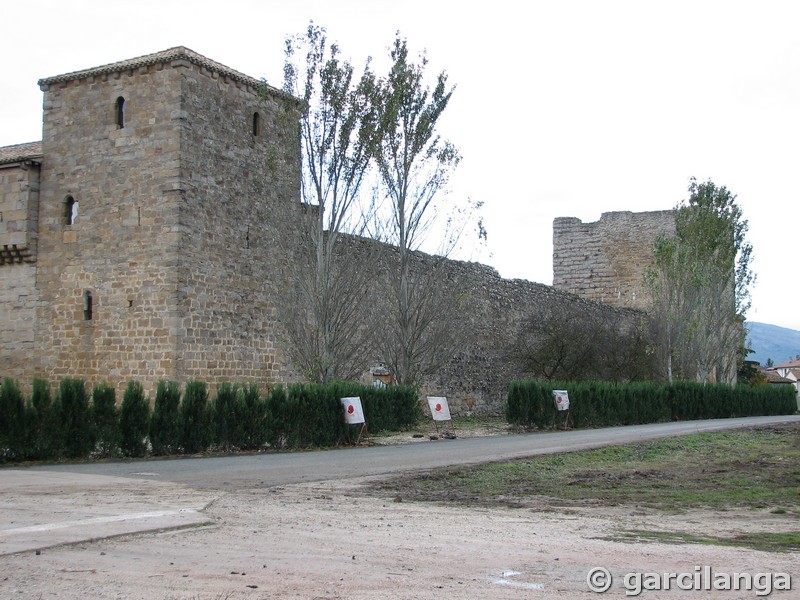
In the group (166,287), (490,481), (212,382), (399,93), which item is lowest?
(490,481)

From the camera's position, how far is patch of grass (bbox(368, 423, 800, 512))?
9570 mm

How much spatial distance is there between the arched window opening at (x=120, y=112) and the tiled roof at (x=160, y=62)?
69 centimetres

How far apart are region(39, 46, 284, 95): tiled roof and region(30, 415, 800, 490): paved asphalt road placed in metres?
9.07

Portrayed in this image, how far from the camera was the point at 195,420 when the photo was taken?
15.7 metres

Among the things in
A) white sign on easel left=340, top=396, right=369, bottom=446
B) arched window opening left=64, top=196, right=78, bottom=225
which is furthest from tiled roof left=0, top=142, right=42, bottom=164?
white sign on easel left=340, top=396, right=369, bottom=446

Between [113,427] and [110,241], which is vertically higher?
[110,241]

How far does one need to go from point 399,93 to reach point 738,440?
1041 cm

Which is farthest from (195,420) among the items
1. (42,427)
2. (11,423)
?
(11,423)

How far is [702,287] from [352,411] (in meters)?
24.3

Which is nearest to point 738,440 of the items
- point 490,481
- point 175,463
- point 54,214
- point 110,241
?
point 490,481

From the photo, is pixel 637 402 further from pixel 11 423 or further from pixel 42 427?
pixel 11 423

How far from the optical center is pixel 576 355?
109 ft

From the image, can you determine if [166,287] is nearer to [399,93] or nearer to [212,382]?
[212,382]

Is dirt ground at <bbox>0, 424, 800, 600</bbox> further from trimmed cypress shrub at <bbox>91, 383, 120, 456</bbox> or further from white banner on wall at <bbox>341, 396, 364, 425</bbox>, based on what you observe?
white banner on wall at <bbox>341, 396, 364, 425</bbox>
